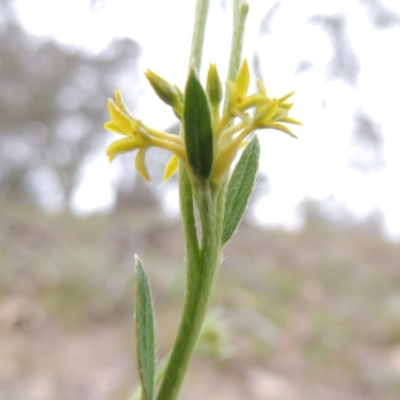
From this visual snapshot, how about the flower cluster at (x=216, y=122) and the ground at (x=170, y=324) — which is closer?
the flower cluster at (x=216, y=122)

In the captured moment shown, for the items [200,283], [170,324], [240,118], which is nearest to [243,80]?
[240,118]

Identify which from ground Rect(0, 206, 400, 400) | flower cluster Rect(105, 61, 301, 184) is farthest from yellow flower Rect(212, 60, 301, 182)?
ground Rect(0, 206, 400, 400)

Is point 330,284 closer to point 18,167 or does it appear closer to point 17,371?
point 17,371

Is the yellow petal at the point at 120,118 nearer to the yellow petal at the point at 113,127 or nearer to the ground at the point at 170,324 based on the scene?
the yellow petal at the point at 113,127

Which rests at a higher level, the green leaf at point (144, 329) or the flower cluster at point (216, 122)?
the flower cluster at point (216, 122)

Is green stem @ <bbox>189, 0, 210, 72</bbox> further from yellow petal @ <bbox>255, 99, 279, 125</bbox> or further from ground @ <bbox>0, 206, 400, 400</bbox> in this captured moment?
ground @ <bbox>0, 206, 400, 400</bbox>

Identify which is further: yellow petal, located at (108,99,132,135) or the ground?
the ground

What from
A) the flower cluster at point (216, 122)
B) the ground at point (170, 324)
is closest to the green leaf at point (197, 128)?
the flower cluster at point (216, 122)
